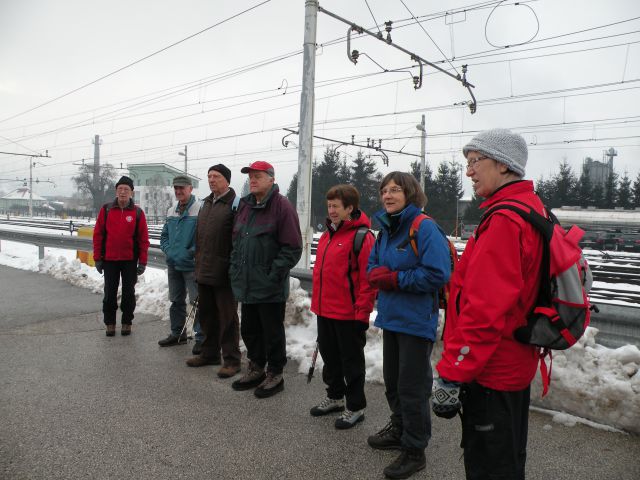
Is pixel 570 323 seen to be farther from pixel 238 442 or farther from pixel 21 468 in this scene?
pixel 21 468

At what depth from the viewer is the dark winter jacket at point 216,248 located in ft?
16.4

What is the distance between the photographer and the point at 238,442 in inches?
137

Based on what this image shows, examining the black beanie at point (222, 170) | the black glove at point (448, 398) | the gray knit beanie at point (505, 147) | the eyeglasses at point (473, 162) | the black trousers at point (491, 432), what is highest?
the black beanie at point (222, 170)

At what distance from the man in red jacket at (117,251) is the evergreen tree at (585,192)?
45.6 m

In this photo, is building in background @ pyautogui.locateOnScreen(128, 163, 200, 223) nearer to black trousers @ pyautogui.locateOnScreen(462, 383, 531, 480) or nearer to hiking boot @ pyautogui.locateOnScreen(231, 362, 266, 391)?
hiking boot @ pyautogui.locateOnScreen(231, 362, 266, 391)

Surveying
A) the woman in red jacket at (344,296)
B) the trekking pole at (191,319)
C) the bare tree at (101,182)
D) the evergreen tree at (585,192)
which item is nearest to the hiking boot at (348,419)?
the woman in red jacket at (344,296)

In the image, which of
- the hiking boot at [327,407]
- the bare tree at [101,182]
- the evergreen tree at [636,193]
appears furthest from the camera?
the bare tree at [101,182]

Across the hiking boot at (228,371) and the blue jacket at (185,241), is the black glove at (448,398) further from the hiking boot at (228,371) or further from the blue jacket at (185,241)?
the blue jacket at (185,241)

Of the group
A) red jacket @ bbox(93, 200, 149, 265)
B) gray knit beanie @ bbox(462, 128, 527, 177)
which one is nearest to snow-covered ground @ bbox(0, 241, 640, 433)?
gray knit beanie @ bbox(462, 128, 527, 177)

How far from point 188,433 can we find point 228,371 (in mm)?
1306

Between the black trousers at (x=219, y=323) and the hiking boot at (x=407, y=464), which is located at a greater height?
the black trousers at (x=219, y=323)

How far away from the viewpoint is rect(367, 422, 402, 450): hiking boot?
11.2 feet

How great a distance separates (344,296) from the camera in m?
3.82

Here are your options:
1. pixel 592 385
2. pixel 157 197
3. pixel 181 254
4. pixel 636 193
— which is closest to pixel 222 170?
pixel 181 254
